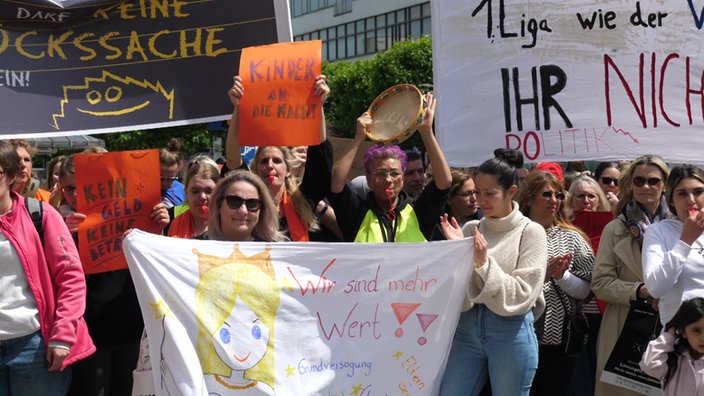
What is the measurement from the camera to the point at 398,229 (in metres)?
5.02

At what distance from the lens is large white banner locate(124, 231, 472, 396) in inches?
161

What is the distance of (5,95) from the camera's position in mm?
5195

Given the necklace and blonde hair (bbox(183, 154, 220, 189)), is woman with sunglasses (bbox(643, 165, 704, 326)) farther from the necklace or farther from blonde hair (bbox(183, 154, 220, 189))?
blonde hair (bbox(183, 154, 220, 189))

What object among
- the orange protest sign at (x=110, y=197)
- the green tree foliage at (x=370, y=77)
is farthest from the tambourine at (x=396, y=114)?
the green tree foliage at (x=370, y=77)

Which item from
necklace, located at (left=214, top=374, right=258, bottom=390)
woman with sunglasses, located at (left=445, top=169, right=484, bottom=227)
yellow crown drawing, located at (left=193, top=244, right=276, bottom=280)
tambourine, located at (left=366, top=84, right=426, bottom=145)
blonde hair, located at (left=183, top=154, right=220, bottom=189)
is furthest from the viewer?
woman with sunglasses, located at (left=445, top=169, right=484, bottom=227)

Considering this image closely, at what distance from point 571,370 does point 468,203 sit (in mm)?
1228

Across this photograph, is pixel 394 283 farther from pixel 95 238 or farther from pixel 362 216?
pixel 95 238

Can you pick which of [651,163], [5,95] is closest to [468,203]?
[651,163]

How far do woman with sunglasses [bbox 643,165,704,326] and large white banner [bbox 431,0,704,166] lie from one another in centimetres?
48

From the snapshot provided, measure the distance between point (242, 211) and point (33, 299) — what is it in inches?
43.1

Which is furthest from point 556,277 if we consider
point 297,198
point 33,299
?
point 33,299

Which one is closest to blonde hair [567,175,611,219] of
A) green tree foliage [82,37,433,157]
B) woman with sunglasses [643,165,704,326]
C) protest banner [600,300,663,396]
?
protest banner [600,300,663,396]

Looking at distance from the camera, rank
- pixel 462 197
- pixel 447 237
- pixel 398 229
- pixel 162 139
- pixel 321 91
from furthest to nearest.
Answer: pixel 162 139 < pixel 462 197 < pixel 398 229 < pixel 321 91 < pixel 447 237

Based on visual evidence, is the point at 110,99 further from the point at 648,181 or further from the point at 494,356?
the point at 648,181
